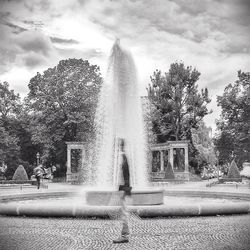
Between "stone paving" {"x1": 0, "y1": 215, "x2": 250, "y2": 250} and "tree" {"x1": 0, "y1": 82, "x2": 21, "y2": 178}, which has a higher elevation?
"tree" {"x1": 0, "y1": 82, "x2": 21, "y2": 178}

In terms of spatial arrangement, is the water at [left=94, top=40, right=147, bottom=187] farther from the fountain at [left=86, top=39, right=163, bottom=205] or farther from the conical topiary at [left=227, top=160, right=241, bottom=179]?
the conical topiary at [left=227, top=160, right=241, bottom=179]

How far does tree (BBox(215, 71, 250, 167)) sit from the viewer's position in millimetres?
48062

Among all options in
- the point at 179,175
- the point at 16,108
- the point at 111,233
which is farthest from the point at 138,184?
the point at 16,108

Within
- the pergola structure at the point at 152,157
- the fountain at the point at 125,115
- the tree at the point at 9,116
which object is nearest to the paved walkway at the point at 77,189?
the fountain at the point at 125,115

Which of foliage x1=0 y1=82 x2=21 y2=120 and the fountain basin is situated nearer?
the fountain basin

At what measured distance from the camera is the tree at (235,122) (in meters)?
48.1

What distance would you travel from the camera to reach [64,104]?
51.4 metres

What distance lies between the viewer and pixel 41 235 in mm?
9664

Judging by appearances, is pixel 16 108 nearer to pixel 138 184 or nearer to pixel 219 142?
pixel 219 142

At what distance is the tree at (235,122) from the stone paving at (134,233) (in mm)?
36449

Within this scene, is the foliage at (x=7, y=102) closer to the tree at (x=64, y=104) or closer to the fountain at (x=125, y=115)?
the tree at (x=64, y=104)

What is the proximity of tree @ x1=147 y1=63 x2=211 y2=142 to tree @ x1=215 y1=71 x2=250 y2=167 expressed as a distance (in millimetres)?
6772

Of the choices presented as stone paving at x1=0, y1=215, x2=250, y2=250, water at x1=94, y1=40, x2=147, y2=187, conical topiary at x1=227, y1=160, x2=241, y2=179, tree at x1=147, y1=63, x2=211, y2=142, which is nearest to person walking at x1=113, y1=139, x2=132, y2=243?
stone paving at x1=0, y1=215, x2=250, y2=250

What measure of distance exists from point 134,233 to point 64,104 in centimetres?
4258
